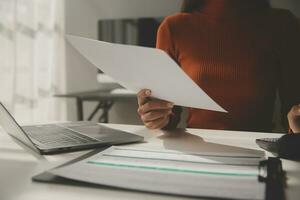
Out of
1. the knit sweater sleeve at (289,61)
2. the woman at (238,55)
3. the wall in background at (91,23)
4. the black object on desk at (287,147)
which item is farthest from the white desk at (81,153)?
the wall in background at (91,23)

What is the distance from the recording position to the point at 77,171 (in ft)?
1.50

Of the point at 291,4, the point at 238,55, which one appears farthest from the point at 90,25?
the point at 238,55

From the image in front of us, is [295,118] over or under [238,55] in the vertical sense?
under

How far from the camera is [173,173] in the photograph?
17.7 inches

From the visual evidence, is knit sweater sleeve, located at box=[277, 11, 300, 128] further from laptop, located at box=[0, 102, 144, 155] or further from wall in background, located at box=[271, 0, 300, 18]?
wall in background, located at box=[271, 0, 300, 18]

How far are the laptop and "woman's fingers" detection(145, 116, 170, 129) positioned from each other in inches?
3.6

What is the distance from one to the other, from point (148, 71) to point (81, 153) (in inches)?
6.8

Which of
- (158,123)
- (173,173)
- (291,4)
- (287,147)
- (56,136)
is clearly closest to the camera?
(173,173)

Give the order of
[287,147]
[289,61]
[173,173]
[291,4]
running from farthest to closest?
1. [291,4]
2. [289,61]
3. [287,147]
4. [173,173]

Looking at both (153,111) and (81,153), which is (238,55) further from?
(81,153)

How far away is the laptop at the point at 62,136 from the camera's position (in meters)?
0.60

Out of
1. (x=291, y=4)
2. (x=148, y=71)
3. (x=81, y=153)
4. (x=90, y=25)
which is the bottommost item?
(x=81, y=153)

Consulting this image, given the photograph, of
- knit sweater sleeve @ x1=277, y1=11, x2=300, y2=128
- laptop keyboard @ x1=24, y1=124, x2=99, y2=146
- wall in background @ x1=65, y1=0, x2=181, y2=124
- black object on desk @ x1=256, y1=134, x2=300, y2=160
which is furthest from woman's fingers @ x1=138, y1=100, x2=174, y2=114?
wall in background @ x1=65, y1=0, x2=181, y2=124

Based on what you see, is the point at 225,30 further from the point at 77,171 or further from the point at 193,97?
the point at 77,171
